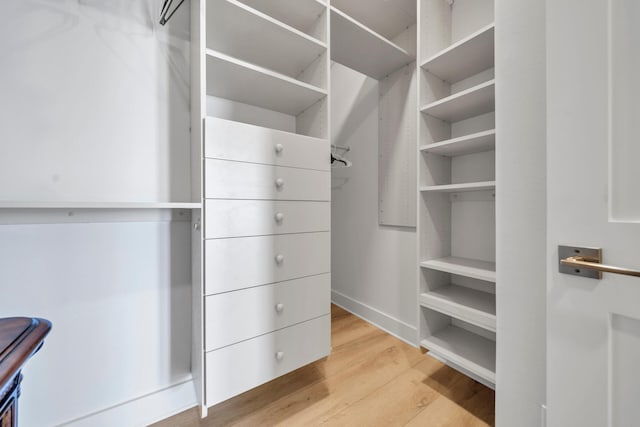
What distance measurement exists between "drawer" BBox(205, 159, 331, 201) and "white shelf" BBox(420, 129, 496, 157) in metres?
0.69

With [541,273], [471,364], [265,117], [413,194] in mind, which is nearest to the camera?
[541,273]

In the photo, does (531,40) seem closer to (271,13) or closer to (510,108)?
(510,108)

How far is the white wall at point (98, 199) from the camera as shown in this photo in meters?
0.93

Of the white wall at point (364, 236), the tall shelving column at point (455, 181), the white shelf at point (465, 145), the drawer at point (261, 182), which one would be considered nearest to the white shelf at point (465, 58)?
the tall shelving column at point (455, 181)

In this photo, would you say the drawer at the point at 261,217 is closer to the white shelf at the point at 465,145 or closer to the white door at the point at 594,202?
the white shelf at the point at 465,145

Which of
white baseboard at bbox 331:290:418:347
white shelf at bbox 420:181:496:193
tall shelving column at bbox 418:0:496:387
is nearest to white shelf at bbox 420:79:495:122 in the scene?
tall shelving column at bbox 418:0:496:387

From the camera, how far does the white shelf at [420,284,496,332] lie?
1.20 m

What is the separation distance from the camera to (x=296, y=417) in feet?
3.80

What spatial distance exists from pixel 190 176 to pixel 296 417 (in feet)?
4.19

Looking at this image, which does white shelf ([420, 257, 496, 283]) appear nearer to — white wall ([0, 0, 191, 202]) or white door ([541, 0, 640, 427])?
white door ([541, 0, 640, 427])

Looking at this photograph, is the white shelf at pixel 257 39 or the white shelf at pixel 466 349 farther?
the white shelf at pixel 466 349

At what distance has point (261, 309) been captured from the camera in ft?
3.60

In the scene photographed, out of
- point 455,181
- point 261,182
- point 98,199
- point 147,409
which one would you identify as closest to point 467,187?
point 455,181

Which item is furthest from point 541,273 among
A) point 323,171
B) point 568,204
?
point 323,171
